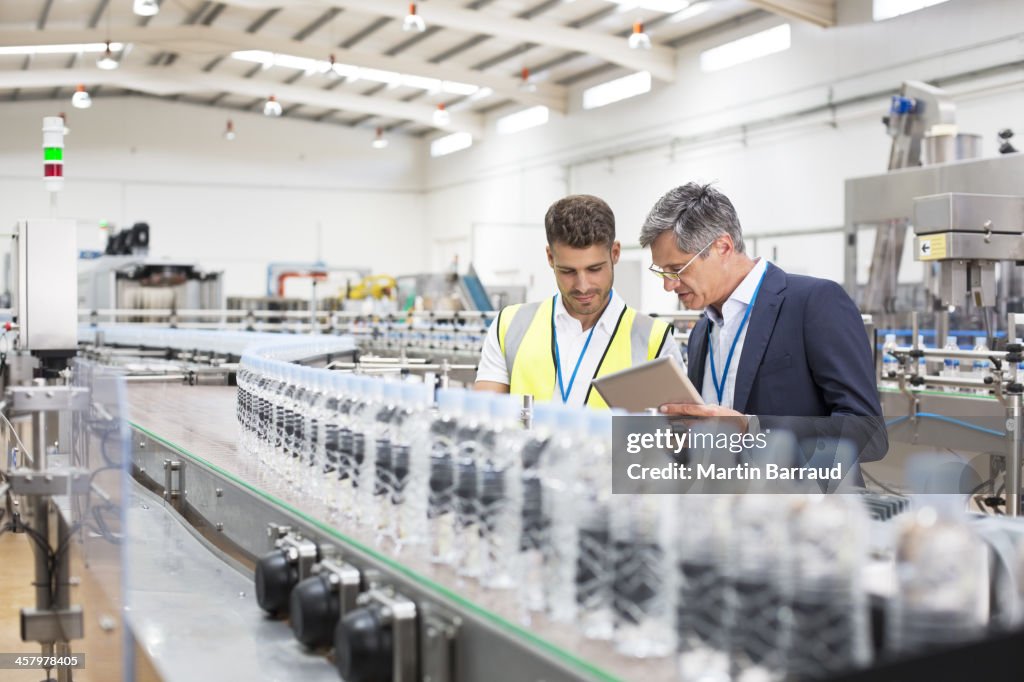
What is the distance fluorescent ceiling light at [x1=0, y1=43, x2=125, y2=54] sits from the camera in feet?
39.0

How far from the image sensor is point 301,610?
57.3 inches

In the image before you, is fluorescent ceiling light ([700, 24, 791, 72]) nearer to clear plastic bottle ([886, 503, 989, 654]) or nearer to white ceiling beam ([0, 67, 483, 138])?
white ceiling beam ([0, 67, 483, 138])

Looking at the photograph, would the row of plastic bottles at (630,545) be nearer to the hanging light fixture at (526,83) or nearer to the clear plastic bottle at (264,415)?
the clear plastic bottle at (264,415)

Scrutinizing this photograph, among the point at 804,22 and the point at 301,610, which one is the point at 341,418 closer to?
the point at 301,610

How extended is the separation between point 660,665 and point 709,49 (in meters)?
11.4

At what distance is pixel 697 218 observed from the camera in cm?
195

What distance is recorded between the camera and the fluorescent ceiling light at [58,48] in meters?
11.9

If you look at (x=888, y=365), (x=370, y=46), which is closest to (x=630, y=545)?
(x=888, y=365)

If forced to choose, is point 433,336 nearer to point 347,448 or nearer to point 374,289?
point 374,289

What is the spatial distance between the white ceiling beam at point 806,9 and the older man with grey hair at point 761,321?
8.17 metres

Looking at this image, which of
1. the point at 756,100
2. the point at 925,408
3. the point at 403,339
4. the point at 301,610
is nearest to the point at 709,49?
the point at 756,100

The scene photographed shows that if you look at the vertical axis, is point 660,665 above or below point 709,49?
below

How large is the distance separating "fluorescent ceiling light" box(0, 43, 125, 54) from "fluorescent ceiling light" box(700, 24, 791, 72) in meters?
7.26

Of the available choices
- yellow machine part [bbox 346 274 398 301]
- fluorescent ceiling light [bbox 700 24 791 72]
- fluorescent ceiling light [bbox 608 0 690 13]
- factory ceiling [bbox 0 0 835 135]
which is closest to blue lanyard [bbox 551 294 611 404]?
factory ceiling [bbox 0 0 835 135]
